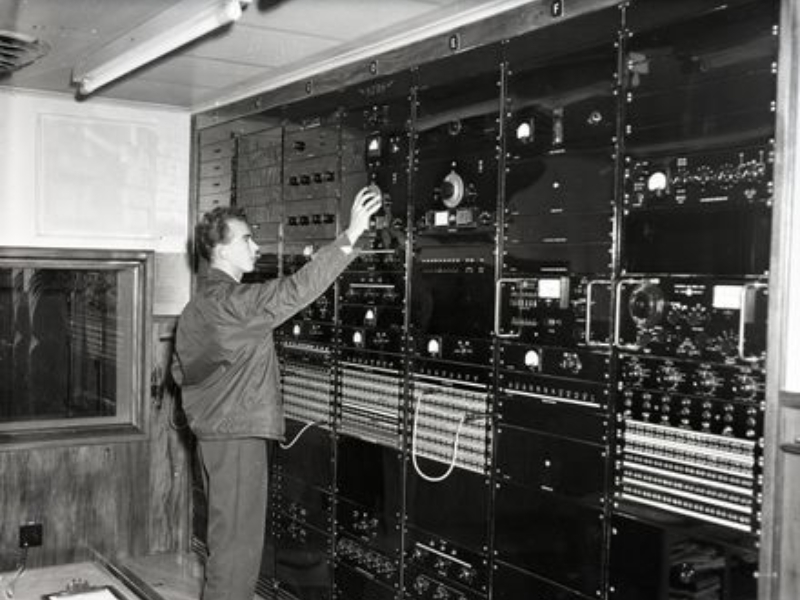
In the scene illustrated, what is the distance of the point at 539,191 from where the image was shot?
114 inches

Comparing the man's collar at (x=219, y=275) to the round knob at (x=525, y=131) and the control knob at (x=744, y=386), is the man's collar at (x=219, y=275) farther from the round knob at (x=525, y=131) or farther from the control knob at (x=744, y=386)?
the control knob at (x=744, y=386)

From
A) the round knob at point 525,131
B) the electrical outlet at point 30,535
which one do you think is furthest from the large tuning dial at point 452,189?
the electrical outlet at point 30,535

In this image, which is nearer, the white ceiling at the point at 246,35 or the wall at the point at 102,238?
the white ceiling at the point at 246,35

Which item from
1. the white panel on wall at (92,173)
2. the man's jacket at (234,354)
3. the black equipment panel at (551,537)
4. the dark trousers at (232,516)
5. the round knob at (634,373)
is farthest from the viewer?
the white panel on wall at (92,173)

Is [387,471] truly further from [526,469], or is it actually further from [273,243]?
[273,243]

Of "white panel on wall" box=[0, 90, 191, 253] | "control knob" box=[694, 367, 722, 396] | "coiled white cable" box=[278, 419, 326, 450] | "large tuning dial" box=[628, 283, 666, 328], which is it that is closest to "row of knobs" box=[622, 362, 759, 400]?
"control knob" box=[694, 367, 722, 396]

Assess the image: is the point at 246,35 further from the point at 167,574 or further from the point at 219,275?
the point at 167,574

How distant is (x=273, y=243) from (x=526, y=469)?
210 centimetres

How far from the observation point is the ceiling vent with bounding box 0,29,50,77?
3.61m

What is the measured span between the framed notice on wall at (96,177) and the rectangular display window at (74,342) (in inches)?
6.4

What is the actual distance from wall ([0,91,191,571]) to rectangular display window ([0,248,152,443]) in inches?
3.8

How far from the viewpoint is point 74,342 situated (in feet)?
17.1

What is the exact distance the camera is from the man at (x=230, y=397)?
11.5ft

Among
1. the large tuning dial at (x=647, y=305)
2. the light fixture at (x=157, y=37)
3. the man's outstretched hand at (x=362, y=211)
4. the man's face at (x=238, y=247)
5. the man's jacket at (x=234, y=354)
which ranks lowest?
the man's jacket at (x=234, y=354)
